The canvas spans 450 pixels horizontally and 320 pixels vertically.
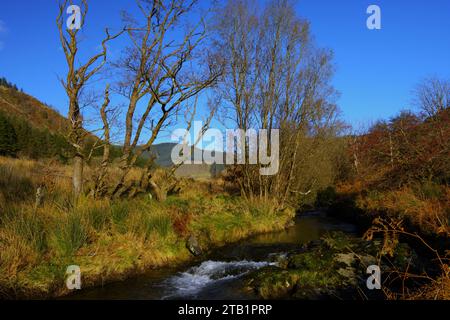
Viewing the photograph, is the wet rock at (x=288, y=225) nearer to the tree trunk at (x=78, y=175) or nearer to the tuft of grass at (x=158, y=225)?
the tuft of grass at (x=158, y=225)

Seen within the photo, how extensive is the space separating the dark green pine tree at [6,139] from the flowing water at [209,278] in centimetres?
2865

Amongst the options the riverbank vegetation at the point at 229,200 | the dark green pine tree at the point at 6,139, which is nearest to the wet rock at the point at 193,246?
the riverbank vegetation at the point at 229,200

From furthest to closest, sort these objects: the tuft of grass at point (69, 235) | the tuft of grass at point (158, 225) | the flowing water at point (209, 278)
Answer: the tuft of grass at point (158, 225) → the tuft of grass at point (69, 235) → the flowing water at point (209, 278)

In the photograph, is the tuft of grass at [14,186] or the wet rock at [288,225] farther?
the wet rock at [288,225]

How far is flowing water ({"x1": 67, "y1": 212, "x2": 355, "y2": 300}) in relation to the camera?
6477mm

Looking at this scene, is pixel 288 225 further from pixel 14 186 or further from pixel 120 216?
pixel 14 186

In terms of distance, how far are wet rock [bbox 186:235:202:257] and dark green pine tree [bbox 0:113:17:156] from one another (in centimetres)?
2781

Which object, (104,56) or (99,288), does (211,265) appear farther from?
(104,56)

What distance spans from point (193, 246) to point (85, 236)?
3.05 metres

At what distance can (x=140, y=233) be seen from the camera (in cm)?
844

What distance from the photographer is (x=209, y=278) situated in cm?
762

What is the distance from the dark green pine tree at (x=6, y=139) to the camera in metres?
30.8

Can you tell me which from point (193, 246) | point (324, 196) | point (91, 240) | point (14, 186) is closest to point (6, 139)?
point (14, 186)
